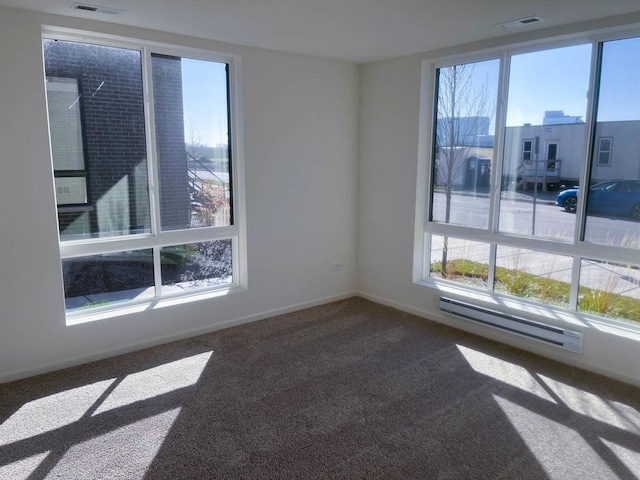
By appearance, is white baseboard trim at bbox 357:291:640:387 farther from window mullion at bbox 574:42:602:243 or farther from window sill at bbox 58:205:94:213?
window sill at bbox 58:205:94:213

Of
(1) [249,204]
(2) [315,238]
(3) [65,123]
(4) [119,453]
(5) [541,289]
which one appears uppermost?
(3) [65,123]

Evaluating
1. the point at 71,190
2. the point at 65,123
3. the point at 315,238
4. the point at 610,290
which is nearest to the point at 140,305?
the point at 71,190

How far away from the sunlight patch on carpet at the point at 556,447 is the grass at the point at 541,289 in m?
1.22

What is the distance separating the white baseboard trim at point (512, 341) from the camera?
140 inches

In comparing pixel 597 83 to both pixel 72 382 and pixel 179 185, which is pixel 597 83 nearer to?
pixel 179 185

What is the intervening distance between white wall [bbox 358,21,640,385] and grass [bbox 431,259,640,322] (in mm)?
336

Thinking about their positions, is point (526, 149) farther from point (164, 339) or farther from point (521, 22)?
point (164, 339)

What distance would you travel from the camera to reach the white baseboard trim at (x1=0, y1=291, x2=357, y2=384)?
11.6ft

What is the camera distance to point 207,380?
3488 millimetres

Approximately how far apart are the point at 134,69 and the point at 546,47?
10.8ft

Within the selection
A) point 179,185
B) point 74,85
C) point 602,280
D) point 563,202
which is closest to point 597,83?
point 563,202

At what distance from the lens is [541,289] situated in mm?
4121

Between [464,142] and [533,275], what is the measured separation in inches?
53.0

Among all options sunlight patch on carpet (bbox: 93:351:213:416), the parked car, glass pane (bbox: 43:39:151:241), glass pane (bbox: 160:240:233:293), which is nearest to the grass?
the parked car
